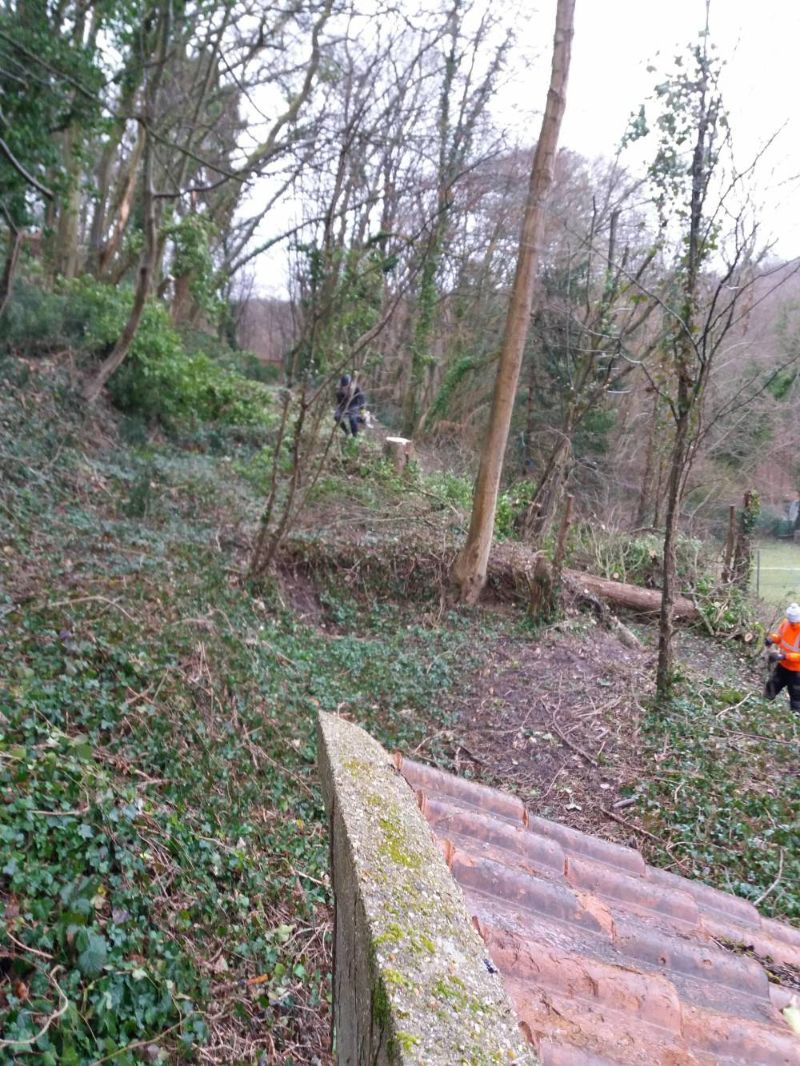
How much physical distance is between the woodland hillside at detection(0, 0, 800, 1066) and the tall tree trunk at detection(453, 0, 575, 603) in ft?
0.18

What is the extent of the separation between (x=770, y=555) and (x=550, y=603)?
9.37 metres

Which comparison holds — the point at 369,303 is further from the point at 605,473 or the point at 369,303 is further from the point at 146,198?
the point at 605,473

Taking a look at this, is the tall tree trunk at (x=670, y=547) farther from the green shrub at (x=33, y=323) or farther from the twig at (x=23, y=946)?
the green shrub at (x=33, y=323)

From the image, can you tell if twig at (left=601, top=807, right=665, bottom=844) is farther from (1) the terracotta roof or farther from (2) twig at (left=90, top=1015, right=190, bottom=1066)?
(2) twig at (left=90, top=1015, right=190, bottom=1066)

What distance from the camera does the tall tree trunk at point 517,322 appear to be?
9.54 m

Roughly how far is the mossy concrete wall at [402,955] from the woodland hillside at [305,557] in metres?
1.34

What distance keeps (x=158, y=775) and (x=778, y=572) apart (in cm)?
1467

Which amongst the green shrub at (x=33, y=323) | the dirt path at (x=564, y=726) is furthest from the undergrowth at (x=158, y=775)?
the green shrub at (x=33, y=323)

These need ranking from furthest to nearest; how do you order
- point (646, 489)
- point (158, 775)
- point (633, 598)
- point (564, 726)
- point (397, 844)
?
point (646, 489) → point (633, 598) → point (564, 726) → point (158, 775) → point (397, 844)

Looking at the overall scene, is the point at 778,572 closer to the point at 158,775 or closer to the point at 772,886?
the point at 772,886

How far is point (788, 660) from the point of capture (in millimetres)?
8398

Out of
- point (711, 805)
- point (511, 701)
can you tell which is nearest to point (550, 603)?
point (511, 701)

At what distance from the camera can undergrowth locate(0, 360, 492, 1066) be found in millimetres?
2746

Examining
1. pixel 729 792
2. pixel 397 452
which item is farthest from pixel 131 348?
pixel 729 792
